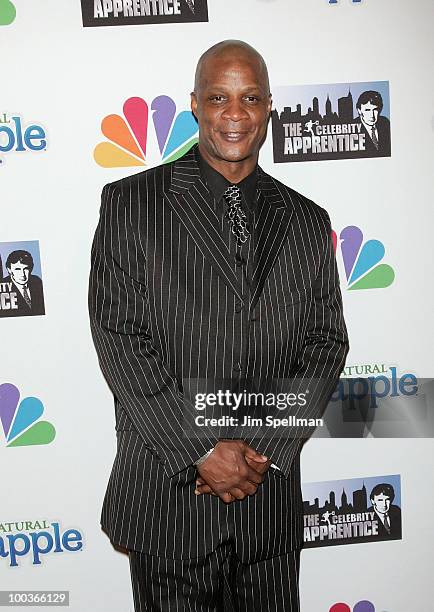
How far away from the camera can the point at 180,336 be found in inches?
66.6

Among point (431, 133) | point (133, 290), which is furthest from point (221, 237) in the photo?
point (431, 133)

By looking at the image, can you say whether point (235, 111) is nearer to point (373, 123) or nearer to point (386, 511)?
point (373, 123)

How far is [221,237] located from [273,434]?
0.49m

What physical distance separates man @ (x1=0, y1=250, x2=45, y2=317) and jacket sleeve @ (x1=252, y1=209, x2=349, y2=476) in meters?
0.84

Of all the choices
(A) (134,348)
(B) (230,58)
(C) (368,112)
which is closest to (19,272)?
(A) (134,348)

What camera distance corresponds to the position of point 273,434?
1.73 metres

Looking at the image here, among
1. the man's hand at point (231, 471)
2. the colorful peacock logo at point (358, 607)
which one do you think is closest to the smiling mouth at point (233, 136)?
the man's hand at point (231, 471)

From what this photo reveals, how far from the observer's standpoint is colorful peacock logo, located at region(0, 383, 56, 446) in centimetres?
221

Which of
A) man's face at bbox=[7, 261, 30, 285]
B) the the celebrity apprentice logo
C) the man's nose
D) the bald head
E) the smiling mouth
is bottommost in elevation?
man's face at bbox=[7, 261, 30, 285]

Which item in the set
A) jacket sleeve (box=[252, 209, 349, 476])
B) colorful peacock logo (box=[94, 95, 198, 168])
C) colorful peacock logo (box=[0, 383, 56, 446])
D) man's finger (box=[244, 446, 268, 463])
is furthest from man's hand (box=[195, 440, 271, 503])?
colorful peacock logo (box=[94, 95, 198, 168])

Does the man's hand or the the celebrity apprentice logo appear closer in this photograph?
the man's hand

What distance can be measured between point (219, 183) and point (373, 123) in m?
0.70

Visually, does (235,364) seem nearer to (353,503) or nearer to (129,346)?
(129,346)

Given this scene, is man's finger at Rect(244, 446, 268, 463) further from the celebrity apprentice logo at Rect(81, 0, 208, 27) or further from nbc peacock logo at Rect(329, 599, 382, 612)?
the celebrity apprentice logo at Rect(81, 0, 208, 27)
